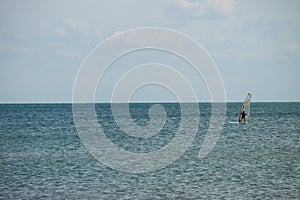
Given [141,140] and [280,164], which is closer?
[280,164]

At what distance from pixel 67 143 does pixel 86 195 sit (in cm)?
3774

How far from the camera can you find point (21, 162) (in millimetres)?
51031

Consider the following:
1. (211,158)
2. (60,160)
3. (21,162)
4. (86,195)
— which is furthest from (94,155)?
(86,195)

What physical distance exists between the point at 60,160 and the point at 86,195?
731 inches

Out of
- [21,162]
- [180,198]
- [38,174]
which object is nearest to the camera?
[180,198]

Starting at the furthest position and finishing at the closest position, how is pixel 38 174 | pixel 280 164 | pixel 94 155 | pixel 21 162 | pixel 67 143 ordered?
pixel 67 143 → pixel 94 155 → pixel 21 162 → pixel 280 164 → pixel 38 174

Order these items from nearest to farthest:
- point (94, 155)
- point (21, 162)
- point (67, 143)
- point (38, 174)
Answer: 1. point (38, 174)
2. point (21, 162)
3. point (94, 155)
4. point (67, 143)

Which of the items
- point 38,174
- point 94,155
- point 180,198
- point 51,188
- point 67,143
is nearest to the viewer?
point 180,198

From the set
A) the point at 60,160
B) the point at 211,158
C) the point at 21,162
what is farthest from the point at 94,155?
the point at 211,158

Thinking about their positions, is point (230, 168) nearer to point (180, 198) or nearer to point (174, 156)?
point (174, 156)

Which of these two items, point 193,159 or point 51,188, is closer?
point 51,188

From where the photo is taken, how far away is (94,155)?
55.9 metres

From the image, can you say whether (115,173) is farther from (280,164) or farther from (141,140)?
(141,140)

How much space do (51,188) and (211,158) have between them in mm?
20101
